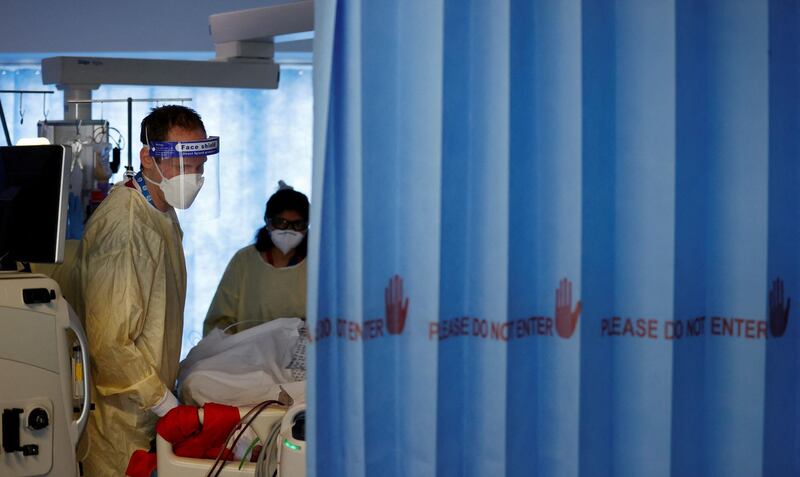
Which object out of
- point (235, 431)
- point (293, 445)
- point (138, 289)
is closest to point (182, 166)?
point (138, 289)

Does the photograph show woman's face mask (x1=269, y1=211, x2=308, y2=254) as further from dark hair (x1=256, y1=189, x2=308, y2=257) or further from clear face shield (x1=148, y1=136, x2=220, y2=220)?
clear face shield (x1=148, y1=136, x2=220, y2=220)

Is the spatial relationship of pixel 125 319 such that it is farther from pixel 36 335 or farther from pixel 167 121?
pixel 167 121

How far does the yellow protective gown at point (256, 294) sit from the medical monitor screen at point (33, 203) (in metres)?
1.42

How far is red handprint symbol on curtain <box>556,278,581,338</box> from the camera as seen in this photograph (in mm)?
1538

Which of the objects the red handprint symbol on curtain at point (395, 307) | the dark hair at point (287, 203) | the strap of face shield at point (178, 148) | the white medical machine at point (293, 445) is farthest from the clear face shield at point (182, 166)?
the red handprint symbol on curtain at point (395, 307)

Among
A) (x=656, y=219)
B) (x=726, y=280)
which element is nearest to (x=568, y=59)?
(x=656, y=219)

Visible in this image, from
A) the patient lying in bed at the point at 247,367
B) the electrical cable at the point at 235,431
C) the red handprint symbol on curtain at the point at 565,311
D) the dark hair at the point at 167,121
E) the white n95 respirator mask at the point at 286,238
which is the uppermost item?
the dark hair at the point at 167,121

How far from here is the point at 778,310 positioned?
1525mm

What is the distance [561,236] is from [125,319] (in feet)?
4.38

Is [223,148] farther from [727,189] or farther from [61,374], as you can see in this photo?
[727,189]

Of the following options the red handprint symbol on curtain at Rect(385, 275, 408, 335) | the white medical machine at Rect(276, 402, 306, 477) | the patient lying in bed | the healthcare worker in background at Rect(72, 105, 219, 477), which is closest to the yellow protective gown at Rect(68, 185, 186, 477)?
the healthcare worker in background at Rect(72, 105, 219, 477)

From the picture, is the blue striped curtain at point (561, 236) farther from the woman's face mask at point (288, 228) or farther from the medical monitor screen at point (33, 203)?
the woman's face mask at point (288, 228)

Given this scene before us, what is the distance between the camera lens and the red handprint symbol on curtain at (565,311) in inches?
60.6

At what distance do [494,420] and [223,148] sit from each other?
477 centimetres
